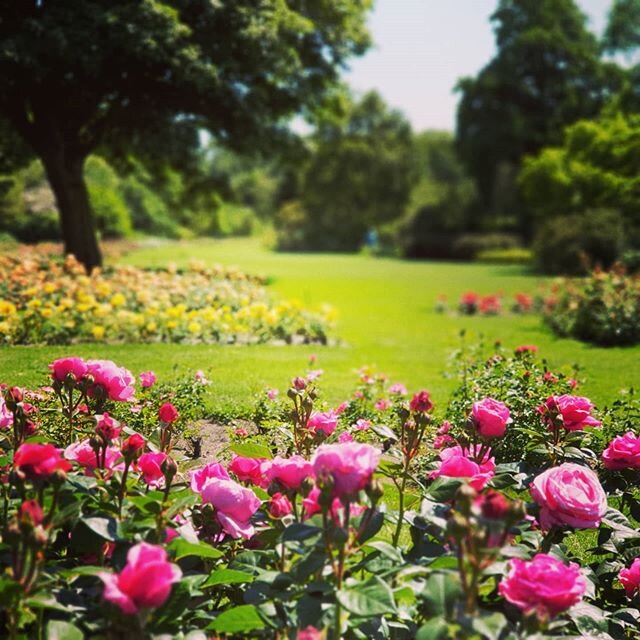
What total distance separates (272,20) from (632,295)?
7978mm

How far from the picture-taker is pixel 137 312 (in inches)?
344

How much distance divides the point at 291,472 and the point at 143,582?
576 mm

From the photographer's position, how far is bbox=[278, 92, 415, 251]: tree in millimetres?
52750

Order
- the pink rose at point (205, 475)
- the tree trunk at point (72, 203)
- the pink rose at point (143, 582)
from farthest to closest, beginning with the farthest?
the tree trunk at point (72, 203) < the pink rose at point (205, 475) < the pink rose at point (143, 582)

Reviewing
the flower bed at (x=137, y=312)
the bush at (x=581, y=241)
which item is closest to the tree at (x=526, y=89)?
the bush at (x=581, y=241)

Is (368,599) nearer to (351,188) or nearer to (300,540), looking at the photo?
(300,540)

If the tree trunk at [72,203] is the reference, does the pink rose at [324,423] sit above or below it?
below

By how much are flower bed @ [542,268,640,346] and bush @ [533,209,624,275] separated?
11.8 metres

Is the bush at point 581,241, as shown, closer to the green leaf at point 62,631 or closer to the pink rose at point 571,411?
the pink rose at point 571,411

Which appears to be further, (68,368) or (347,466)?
(68,368)

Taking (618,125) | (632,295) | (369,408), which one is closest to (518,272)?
(618,125)

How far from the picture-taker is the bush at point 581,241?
75.1 ft

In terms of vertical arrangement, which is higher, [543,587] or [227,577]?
[543,587]

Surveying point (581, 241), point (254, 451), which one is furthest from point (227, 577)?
point (581, 241)
